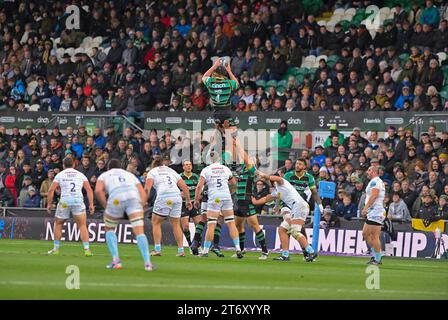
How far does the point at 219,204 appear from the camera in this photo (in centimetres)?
2267

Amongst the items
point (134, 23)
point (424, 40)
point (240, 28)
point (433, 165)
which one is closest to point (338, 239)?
point (433, 165)

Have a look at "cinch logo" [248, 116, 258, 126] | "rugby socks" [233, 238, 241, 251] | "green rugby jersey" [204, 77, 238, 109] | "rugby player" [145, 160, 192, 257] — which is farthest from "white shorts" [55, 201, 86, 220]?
"cinch logo" [248, 116, 258, 126]

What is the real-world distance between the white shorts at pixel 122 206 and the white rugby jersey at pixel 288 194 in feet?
19.3

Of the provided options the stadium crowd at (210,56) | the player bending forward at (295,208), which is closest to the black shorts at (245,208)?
the player bending forward at (295,208)

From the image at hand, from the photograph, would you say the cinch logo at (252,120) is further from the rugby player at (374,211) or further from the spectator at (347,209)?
the rugby player at (374,211)

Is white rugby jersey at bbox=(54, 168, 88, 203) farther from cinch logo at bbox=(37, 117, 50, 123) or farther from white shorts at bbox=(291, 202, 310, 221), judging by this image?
cinch logo at bbox=(37, 117, 50, 123)

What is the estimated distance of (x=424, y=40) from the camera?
103 ft

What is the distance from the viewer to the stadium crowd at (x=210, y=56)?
1211 inches

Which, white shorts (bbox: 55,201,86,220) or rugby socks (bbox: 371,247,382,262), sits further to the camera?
white shorts (bbox: 55,201,86,220)

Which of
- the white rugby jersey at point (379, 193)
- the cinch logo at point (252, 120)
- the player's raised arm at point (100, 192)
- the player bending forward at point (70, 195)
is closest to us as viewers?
the player's raised arm at point (100, 192)

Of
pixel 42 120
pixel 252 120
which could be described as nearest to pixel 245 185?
pixel 252 120

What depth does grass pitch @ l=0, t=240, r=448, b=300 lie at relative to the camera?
573 inches

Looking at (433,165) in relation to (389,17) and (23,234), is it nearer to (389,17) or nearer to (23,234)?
(389,17)

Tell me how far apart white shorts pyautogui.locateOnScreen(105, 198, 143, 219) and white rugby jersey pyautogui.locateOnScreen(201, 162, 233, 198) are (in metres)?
5.33
